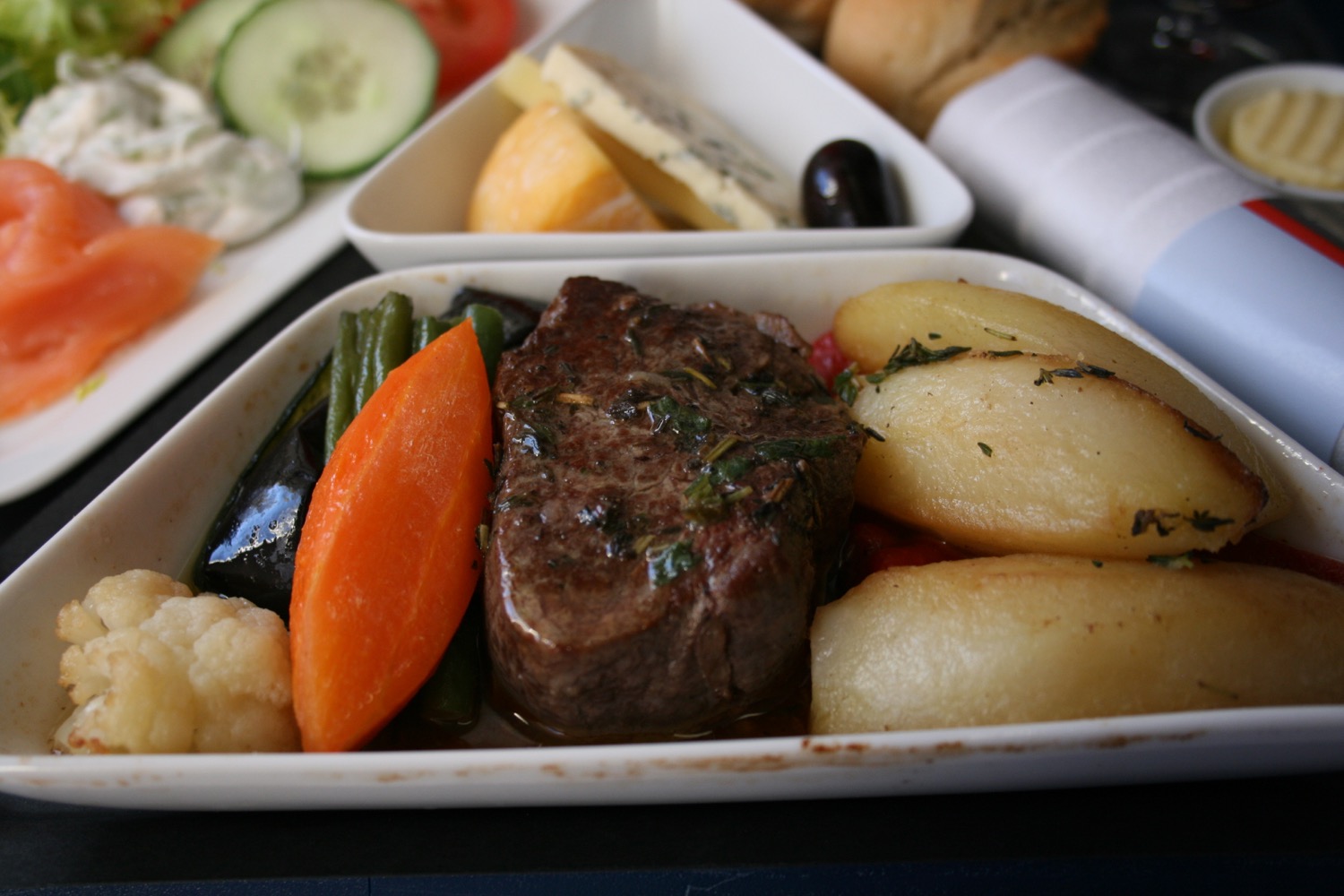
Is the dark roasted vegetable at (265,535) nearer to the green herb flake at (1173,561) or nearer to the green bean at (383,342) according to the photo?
the green bean at (383,342)

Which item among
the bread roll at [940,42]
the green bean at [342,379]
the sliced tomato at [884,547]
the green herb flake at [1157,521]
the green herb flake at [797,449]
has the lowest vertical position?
the sliced tomato at [884,547]

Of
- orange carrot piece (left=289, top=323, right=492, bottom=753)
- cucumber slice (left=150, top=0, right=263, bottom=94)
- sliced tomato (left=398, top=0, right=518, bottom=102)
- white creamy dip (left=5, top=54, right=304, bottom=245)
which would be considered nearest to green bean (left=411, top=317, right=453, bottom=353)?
orange carrot piece (left=289, top=323, right=492, bottom=753)

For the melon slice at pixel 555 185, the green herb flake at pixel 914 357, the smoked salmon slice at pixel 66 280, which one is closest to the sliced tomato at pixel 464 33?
the melon slice at pixel 555 185

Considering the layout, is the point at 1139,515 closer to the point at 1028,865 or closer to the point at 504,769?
the point at 1028,865

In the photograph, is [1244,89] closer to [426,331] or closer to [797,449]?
[797,449]

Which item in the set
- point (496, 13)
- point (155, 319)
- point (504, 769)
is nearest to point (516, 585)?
point (504, 769)

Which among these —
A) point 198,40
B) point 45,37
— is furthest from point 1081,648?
point 45,37
